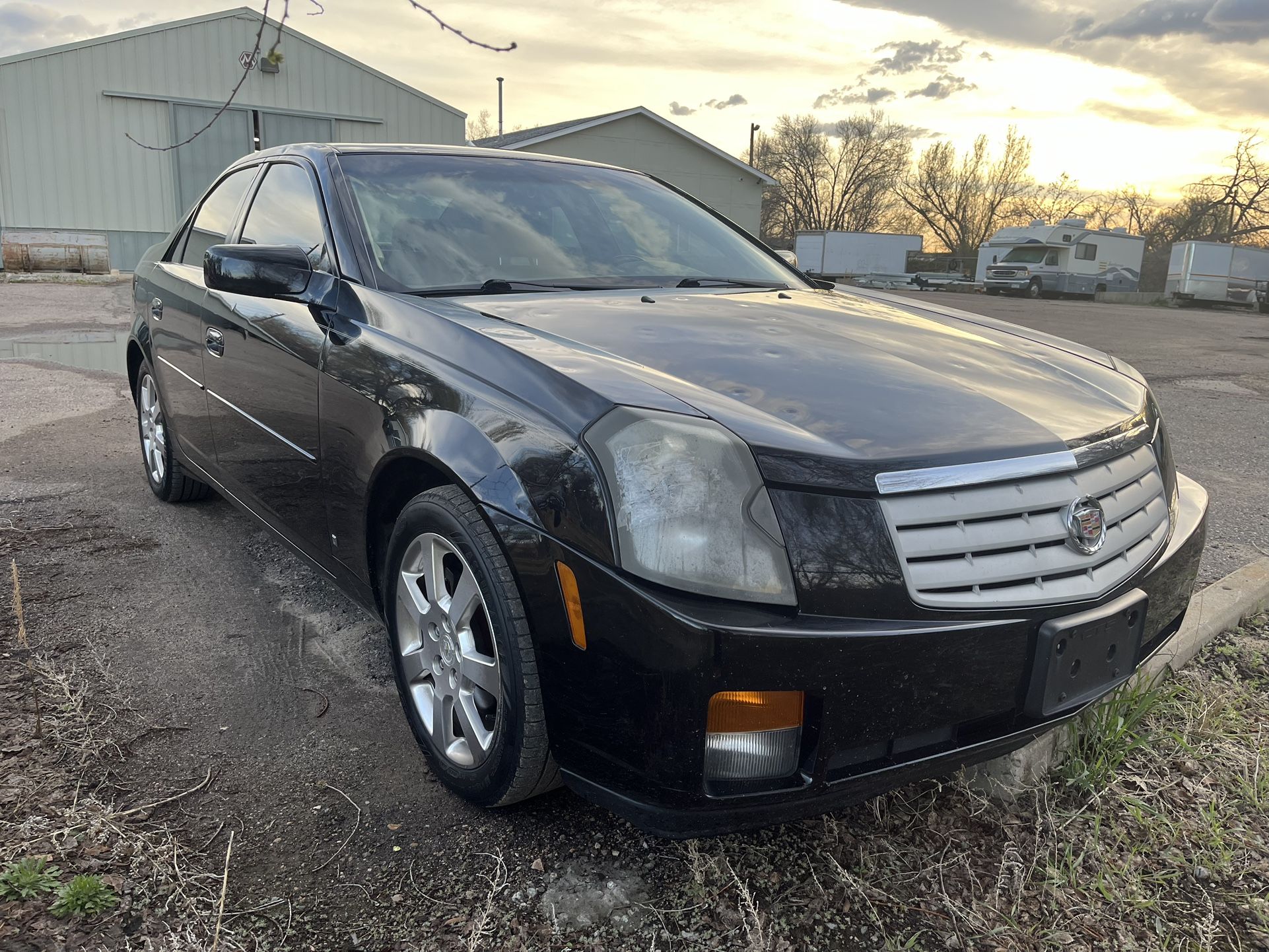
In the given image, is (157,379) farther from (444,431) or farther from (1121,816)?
(1121,816)

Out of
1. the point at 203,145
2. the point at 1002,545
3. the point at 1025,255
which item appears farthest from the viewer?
the point at 1025,255

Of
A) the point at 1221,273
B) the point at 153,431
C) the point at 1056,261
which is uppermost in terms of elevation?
the point at 1056,261

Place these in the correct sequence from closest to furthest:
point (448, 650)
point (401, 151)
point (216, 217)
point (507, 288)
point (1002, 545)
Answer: point (1002, 545)
point (448, 650)
point (507, 288)
point (401, 151)
point (216, 217)

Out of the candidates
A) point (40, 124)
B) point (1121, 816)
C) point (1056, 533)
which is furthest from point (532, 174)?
point (40, 124)

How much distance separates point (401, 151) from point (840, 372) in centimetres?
180

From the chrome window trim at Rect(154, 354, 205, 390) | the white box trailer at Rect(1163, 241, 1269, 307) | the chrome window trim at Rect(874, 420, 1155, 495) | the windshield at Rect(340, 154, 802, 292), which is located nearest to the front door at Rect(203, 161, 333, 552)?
the chrome window trim at Rect(154, 354, 205, 390)

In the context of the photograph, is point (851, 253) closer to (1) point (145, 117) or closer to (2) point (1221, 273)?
(2) point (1221, 273)

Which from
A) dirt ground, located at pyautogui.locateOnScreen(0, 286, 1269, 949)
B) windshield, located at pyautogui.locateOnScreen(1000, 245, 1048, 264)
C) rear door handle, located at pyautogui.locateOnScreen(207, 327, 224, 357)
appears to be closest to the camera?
dirt ground, located at pyautogui.locateOnScreen(0, 286, 1269, 949)

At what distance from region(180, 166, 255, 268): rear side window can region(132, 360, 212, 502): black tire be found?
60 centimetres

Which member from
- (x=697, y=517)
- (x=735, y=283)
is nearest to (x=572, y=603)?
(x=697, y=517)

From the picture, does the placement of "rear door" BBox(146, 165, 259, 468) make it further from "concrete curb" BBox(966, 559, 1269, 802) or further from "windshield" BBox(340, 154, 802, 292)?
"concrete curb" BBox(966, 559, 1269, 802)

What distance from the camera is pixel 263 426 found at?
285cm

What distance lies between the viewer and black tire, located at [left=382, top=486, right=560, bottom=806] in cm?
180

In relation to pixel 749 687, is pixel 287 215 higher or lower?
higher
